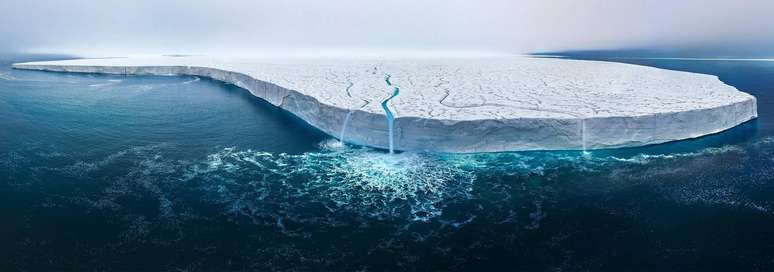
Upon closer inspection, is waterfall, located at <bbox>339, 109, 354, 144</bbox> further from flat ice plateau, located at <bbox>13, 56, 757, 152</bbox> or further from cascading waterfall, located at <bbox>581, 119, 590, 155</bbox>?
cascading waterfall, located at <bbox>581, 119, 590, 155</bbox>

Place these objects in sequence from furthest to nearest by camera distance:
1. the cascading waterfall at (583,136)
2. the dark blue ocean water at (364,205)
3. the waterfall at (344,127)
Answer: the waterfall at (344,127)
the cascading waterfall at (583,136)
the dark blue ocean water at (364,205)

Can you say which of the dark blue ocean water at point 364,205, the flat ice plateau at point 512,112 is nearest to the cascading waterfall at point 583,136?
the flat ice plateau at point 512,112

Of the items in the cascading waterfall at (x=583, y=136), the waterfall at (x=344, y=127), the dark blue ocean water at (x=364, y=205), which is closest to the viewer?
the dark blue ocean water at (x=364, y=205)

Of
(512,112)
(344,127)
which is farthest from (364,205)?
(512,112)

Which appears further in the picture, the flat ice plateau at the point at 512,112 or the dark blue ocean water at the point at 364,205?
the flat ice plateau at the point at 512,112

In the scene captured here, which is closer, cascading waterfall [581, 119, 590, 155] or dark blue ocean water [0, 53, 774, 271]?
dark blue ocean water [0, 53, 774, 271]

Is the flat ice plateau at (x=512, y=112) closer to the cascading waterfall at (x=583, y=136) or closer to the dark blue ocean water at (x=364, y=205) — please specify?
the cascading waterfall at (x=583, y=136)

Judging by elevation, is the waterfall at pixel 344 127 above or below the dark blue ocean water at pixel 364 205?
above

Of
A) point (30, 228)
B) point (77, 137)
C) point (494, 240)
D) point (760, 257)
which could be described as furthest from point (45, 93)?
point (760, 257)

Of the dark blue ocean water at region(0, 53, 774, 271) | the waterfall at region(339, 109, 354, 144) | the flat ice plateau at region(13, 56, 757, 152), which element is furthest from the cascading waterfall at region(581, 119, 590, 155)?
the waterfall at region(339, 109, 354, 144)

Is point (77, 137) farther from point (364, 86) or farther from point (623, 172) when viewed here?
point (623, 172)

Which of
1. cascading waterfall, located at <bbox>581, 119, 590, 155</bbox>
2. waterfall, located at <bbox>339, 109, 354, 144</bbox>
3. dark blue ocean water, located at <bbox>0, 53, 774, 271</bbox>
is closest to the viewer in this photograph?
dark blue ocean water, located at <bbox>0, 53, 774, 271</bbox>
